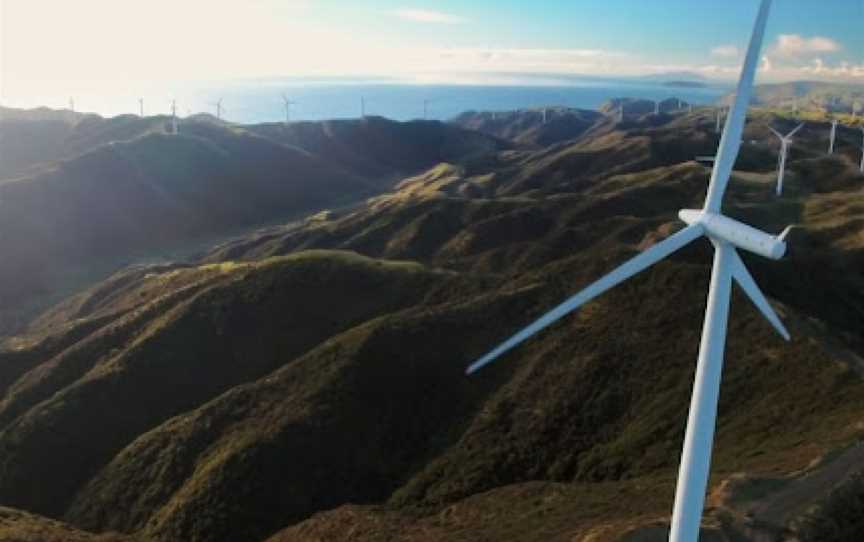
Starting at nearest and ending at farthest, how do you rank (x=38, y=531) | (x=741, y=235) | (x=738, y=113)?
(x=741, y=235) < (x=738, y=113) < (x=38, y=531)

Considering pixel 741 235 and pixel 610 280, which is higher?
pixel 741 235

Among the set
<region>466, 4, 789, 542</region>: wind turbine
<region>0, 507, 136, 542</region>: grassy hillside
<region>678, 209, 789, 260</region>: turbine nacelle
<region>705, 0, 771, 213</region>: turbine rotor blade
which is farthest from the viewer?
<region>0, 507, 136, 542</region>: grassy hillside

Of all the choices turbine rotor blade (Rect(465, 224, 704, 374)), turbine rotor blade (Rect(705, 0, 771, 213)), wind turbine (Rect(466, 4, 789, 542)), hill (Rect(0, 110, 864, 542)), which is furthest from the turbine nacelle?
hill (Rect(0, 110, 864, 542))

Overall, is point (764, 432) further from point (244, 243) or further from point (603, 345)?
point (244, 243)

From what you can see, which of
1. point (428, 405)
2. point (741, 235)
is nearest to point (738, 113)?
point (741, 235)

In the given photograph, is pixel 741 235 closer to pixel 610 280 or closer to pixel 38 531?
pixel 610 280

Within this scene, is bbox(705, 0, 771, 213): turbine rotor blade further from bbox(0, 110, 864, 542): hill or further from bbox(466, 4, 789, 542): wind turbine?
bbox(0, 110, 864, 542): hill
